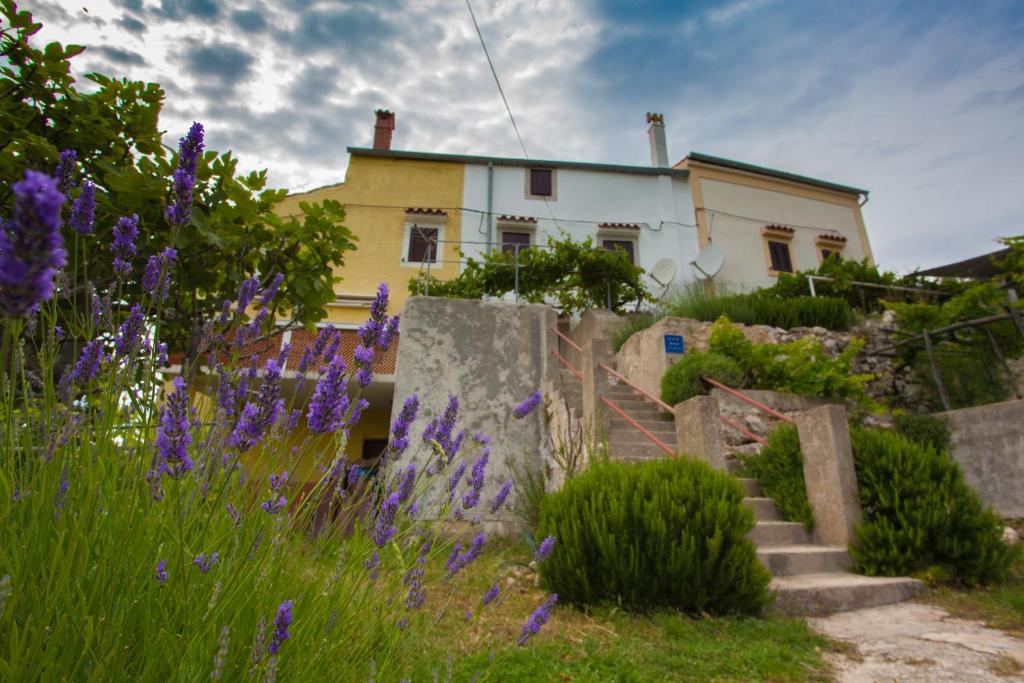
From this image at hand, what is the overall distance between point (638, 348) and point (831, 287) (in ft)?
18.6

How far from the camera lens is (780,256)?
667 inches

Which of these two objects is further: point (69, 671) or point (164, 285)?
point (164, 285)

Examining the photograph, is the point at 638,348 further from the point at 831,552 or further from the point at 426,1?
the point at 426,1

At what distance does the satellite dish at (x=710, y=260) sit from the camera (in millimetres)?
15016

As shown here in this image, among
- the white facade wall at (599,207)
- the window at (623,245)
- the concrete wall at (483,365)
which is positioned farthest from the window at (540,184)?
the concrete wall at (483,365)

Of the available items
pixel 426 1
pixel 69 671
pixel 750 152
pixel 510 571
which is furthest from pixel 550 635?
pixel 750 152

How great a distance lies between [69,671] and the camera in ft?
3.53

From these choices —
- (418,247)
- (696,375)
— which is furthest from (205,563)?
(418,247)

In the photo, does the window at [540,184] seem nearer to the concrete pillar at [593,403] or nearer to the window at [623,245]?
the window at [623,245]

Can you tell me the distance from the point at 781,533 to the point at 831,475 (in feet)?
2.40

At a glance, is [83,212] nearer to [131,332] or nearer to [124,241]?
[124,241]

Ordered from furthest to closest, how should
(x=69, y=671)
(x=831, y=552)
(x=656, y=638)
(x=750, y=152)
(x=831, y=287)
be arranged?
(x=750, y=152) → (x=831, y=287) → (x=831, y=552) → (x=656, y=638) → (x=69, y=671)

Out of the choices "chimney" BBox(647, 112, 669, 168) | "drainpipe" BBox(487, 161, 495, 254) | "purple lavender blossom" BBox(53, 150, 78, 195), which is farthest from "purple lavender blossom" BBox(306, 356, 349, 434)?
"chimney" BBox(647, 112, 669, 168)

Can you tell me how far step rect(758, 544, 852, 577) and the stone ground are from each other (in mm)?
591
